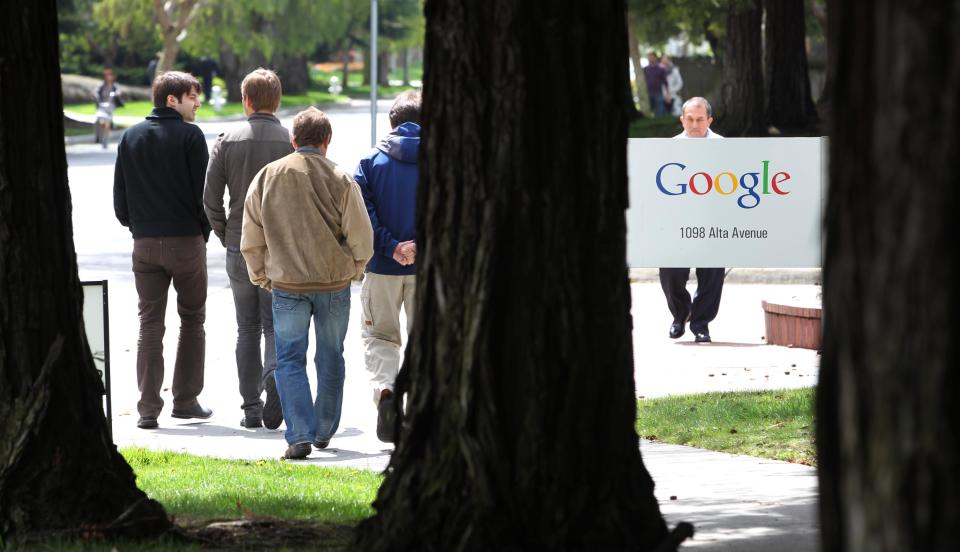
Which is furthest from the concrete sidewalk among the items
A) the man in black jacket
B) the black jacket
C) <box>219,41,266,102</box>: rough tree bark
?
<box>219,41,266,102</box>: rough tree bark

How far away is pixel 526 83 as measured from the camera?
4.10 metres

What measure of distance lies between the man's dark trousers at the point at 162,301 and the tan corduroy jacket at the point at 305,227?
115 centimetres

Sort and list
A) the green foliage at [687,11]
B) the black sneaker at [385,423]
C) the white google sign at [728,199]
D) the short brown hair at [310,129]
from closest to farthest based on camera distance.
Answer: the short brown hair at [310,129]
the black sneaker at [385,423]
the white google sign at [728,199]
the green foliage at [687,11]

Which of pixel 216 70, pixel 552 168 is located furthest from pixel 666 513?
pixel 216 70

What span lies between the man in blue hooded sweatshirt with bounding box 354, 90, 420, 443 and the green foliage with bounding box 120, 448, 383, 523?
92 cm

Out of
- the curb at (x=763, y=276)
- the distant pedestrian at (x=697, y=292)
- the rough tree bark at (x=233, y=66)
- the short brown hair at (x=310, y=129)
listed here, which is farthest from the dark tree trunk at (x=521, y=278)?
the rough tree bark at (x=233, y=66)

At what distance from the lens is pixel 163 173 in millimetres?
8703

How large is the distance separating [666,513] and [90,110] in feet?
160

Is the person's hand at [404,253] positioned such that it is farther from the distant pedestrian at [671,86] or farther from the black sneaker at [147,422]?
the distant pedestrian at [671,86]

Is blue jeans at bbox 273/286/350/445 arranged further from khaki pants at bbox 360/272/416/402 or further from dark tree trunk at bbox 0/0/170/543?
dark tree trunk at bbox 0/0/170/543

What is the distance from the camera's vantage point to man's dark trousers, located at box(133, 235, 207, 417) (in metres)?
8.75

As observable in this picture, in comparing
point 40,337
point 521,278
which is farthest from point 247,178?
point 521,278

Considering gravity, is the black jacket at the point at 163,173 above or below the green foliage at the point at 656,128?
above

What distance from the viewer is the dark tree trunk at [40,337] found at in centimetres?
506
